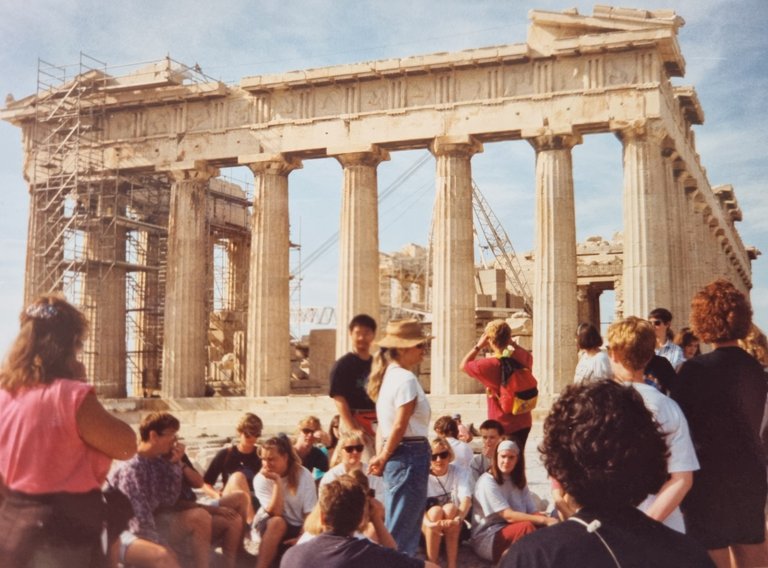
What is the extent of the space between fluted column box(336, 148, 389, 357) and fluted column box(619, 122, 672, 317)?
274 inches

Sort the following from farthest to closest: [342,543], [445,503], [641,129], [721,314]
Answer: [641,129] < [445,503] < [721,314] < [342,543]

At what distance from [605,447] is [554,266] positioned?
23.1 meters

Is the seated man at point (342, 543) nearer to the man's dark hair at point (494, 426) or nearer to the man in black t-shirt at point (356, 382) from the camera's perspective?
the man in black t-shirt at point (356, 382)

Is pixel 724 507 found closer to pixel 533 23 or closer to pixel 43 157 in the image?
pixel 533 23

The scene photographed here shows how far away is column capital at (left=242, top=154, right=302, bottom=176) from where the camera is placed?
2952 cm

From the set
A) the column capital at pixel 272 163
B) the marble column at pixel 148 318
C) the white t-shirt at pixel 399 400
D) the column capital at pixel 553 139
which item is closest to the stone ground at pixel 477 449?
the white t-shirt at pixel 399 400

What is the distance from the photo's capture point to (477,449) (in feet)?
56.7

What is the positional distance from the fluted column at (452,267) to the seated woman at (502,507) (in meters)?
15.9

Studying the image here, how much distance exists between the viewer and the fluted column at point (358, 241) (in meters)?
28.0

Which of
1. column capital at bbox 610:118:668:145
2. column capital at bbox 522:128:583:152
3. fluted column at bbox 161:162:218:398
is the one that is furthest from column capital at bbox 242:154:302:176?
column capital at bbox 610:118:668:145

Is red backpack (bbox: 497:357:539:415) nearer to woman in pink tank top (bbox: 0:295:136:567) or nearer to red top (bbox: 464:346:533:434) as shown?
red top (bbox: 464:346:533:434)

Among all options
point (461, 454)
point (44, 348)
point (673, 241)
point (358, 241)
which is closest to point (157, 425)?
point (44, 348)

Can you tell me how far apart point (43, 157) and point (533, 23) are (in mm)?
16560

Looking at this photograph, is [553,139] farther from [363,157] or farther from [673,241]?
[363,157]
